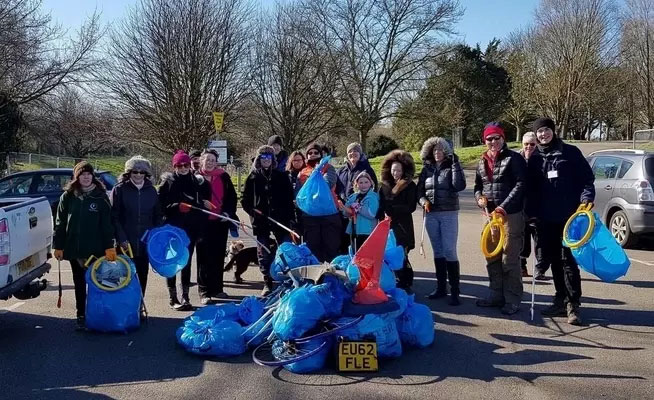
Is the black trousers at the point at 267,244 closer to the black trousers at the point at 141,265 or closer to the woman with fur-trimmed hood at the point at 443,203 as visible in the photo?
the black trousers at the point at 141,265

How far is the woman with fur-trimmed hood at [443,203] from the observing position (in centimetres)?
701

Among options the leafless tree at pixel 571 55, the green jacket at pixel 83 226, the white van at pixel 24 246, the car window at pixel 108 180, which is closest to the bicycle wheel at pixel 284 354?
the green jacket at pixel 83 226

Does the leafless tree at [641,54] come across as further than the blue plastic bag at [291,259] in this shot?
Yes

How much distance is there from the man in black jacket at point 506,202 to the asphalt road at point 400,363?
12.8 inches

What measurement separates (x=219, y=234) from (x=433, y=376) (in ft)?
11.4

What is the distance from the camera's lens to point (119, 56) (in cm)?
2375

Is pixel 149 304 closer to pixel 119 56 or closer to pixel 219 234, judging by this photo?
pixel 219 234

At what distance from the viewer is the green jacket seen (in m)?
6.14

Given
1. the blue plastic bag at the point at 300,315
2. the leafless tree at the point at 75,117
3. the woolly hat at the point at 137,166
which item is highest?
the leafless tree at the point at 75,117

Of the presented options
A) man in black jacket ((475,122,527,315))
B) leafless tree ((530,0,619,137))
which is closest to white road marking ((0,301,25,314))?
man in black jacket ((475,122,527,315))

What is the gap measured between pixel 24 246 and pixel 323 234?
303 cm

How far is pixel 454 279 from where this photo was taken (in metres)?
7.02

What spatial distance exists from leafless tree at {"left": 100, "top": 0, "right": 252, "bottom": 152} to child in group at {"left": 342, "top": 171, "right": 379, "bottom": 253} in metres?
18.3

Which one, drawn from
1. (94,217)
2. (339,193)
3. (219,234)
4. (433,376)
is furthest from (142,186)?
(433,376)
